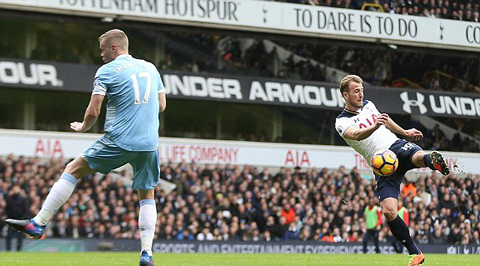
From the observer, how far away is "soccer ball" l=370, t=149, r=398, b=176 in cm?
1014

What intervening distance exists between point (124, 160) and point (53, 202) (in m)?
0.78

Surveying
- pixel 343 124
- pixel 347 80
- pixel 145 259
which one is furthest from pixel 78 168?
pixel 347 80

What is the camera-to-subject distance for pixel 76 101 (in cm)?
2847

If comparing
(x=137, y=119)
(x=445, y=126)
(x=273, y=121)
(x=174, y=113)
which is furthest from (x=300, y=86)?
(x=137, y=119)

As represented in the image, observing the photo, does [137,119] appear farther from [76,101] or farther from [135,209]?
[76,101]

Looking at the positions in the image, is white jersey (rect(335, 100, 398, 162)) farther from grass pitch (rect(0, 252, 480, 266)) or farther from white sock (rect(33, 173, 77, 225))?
white sock (rect(33, 173, 77, 225))

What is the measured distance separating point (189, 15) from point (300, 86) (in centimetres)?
501

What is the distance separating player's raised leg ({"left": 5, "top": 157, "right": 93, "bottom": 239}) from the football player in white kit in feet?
10.1

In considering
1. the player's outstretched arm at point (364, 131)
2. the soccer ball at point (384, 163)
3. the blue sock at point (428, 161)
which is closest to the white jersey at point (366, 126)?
the player's outstretched arm at point (364, 131)

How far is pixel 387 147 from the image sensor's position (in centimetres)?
1066

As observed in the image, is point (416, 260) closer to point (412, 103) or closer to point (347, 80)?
point (347, 80)

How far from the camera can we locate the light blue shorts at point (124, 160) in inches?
331

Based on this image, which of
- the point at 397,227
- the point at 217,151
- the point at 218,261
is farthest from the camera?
the point at 217,151

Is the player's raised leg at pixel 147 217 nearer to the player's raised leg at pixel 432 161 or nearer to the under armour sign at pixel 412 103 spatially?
the player's raised leg at pixel 432 161
